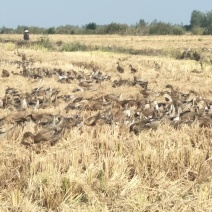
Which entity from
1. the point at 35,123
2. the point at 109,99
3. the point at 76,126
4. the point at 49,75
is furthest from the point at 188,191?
the point at 49,75

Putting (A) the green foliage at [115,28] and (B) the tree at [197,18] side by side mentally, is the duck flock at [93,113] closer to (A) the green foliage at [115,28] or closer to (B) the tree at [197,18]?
(A) the green foliage at [115,28]

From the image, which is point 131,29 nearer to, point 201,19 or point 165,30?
point 165,30

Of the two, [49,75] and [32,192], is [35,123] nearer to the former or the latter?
[32,192]

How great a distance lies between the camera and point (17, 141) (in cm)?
551

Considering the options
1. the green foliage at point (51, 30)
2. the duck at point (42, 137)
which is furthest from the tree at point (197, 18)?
the duck at point (42, 137)

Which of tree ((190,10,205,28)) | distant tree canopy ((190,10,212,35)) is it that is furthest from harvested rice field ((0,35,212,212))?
tree ((190,10,205,28))

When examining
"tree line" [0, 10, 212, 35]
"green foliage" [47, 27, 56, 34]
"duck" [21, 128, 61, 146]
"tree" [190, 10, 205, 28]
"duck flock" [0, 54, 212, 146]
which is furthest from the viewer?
"tree" [190, 10, 205, 28]

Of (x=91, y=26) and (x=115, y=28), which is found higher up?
(x=91, y=26)

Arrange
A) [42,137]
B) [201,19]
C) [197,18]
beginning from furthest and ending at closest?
[197,18], [201,19], [42,137]

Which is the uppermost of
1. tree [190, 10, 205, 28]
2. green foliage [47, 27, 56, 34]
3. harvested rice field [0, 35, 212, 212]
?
tree [190, 10, 205, 28]

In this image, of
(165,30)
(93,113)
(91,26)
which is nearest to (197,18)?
(91,26)

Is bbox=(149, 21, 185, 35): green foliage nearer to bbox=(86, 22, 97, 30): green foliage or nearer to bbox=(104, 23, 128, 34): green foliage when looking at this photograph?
bbox=(104, 23, 128, 34): green foliage

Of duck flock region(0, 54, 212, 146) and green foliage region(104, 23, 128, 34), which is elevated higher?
green foliage region(104, 23, 128, 34)

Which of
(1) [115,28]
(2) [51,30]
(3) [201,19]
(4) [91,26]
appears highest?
(3) [201,19]
